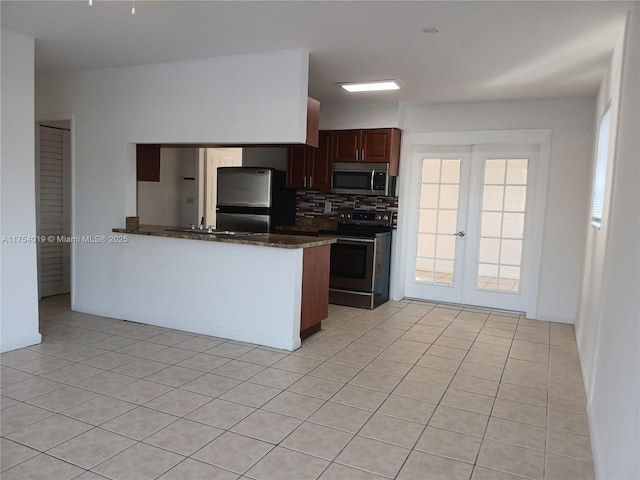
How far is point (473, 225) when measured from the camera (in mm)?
5879

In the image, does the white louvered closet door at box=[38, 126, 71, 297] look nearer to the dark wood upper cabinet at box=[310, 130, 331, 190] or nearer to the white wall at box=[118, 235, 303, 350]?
the white wall at box=[118, 235, 303, 350]

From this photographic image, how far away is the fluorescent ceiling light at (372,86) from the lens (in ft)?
15.8

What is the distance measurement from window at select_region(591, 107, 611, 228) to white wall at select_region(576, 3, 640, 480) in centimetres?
39

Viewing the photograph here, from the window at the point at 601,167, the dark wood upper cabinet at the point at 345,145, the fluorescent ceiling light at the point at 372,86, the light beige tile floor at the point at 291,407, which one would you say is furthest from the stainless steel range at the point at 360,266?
the window at the point at 601,167

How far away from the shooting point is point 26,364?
11.4 ft

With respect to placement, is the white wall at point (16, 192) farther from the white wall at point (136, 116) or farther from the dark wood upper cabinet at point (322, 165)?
the dark wood upper cabinet at point (322, 165)

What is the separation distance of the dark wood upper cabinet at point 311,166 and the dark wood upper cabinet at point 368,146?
0.38 feet

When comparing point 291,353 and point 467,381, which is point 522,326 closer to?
point 467,381

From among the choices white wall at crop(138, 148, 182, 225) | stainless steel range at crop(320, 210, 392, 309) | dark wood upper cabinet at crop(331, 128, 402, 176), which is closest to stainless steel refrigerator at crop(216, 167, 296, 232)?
stainless steel range at crop(320, 210, 392, 309)

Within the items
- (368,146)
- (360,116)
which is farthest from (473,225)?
(360,116)

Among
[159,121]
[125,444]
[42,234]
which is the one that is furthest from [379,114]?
[125,444]

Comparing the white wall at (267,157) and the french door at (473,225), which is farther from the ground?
the white wall at (267,157)

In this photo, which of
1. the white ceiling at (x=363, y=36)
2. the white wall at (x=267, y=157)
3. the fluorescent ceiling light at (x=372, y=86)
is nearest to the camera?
the white ceiling at (x=363, y=36)

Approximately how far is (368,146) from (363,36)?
2504 mm
